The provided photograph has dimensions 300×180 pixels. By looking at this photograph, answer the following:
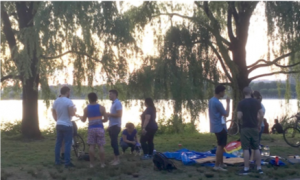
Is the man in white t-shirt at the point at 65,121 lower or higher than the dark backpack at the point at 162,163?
higher

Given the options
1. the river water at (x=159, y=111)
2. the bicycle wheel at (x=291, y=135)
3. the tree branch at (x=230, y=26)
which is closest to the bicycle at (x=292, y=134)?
the bicycle wheel at (x=291, y=135)

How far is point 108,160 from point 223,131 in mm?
3106

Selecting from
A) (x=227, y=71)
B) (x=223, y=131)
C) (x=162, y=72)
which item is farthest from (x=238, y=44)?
(x=223, y=131)

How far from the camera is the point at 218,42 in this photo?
15.1m

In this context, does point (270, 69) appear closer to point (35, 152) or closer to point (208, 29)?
A: point (208, 29)

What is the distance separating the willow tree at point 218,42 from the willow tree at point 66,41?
4.83 ft

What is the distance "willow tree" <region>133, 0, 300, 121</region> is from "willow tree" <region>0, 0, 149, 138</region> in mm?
1472

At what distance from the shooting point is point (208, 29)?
1512 centimetres

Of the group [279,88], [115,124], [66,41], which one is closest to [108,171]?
[115,124]

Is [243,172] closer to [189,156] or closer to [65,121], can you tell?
[189,156]

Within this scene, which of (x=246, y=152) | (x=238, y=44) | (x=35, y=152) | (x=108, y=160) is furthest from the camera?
(x=238, y=44)

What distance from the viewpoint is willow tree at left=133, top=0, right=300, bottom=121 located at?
1438cm

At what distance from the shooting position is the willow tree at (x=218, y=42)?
47.2ft

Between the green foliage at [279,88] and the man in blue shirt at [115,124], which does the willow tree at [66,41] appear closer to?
the man in blue shirt at [115,124]
